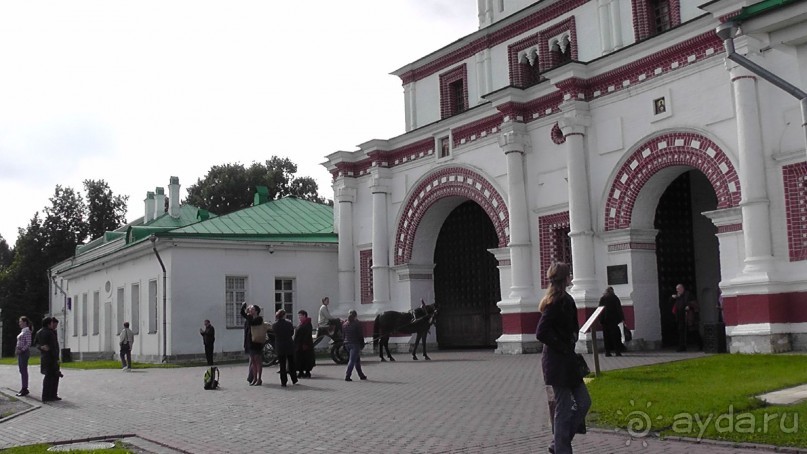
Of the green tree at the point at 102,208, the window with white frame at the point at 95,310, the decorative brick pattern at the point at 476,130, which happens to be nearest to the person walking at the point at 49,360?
the decorative brick pattern at the point at 476,130

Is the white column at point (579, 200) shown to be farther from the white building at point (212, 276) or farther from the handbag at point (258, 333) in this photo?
the white building at point (212, 276)

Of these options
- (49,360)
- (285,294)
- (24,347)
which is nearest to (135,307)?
(285,294)

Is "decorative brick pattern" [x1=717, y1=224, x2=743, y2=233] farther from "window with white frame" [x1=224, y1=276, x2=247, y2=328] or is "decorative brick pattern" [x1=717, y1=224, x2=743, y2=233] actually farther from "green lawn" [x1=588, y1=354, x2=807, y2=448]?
"window with white frame" [x1=224, y1=276, x2=247, y2=328]

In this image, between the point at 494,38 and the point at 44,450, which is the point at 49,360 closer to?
the point at 44,450

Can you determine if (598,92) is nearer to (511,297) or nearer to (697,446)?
(511,297)

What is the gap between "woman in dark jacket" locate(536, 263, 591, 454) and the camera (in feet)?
22.3

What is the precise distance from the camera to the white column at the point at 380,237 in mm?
27594

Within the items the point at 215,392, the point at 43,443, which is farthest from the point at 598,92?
the point at 43,443

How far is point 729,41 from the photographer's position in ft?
41.0

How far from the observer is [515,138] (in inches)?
888

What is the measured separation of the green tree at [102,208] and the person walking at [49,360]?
178 feet

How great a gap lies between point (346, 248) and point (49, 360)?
14589 millimetres
